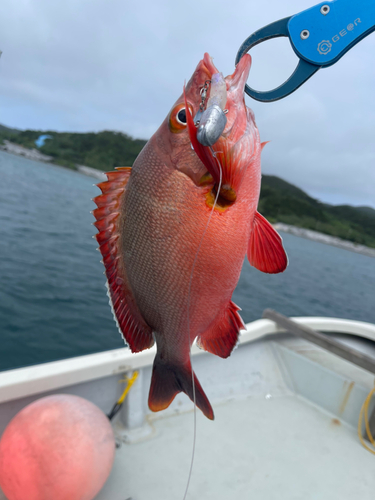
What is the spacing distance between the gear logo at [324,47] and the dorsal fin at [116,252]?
63 cm

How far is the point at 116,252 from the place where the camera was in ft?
3.63

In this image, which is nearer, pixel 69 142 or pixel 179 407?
pixel 179 407

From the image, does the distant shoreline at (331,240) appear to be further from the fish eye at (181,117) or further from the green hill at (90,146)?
the fish eye at (181,117)

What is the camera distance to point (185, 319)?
1.11 metres

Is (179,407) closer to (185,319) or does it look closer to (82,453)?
(82,453)

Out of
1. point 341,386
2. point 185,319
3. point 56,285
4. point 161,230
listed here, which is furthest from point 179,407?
point 56,285

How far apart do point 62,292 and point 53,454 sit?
22.3 feet

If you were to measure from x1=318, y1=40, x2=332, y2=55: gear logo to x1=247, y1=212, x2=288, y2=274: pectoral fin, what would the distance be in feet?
1.61

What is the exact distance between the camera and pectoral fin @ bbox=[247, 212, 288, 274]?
108 centimetres

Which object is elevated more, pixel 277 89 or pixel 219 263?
pixel 277 89

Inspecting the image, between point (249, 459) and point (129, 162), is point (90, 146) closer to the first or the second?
point (129, 162)

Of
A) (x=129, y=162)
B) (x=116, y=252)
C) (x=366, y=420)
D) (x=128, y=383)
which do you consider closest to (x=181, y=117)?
(x=116, y=252)

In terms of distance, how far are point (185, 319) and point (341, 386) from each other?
3.39m

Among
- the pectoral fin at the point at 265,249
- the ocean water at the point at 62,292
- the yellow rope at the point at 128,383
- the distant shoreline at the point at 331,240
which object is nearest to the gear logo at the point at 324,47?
the pectoral fin at the point at 265,249
